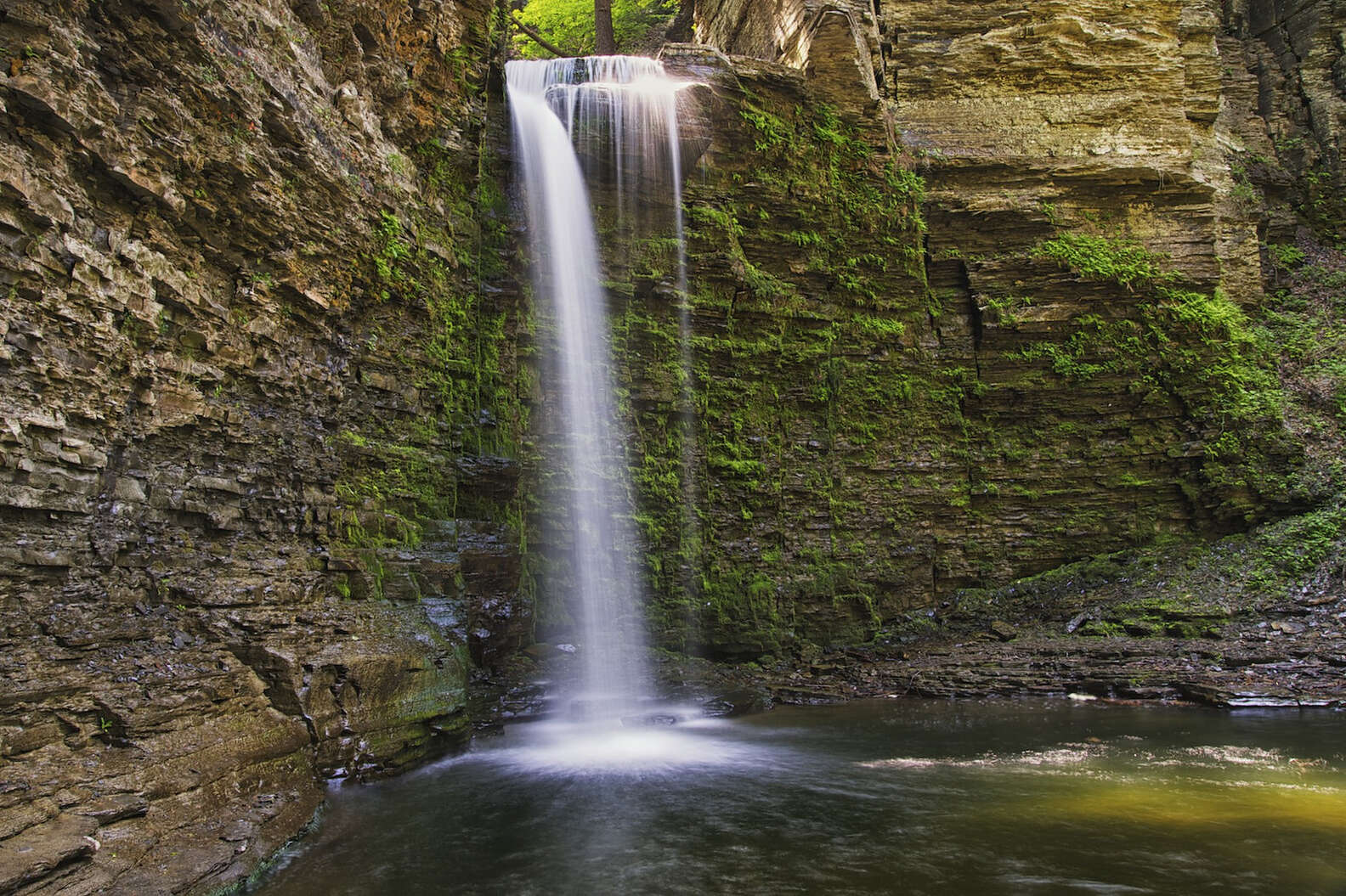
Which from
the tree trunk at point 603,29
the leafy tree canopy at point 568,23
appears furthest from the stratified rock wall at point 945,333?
the leafy tree canopy at point 568,23

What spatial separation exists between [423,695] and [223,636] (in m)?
2.01

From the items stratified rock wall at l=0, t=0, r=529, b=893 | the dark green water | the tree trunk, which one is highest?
the tree trunk

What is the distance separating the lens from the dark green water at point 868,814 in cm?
473

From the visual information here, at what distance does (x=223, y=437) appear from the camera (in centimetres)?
706

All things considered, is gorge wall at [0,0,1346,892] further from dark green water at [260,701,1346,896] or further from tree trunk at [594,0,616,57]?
tree trunk at [594,0,616,57]

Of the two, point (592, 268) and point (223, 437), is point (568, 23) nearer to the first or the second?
point (592, 268)

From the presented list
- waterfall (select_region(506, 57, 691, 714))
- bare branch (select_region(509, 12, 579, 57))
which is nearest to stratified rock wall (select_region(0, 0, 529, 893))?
waterfall (select_region(506, 57, 691, 714))

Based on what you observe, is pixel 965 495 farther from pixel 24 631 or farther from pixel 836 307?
pixel 24 631

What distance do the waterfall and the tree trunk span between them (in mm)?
7494

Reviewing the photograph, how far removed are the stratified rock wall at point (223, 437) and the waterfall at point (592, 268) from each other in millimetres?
1585

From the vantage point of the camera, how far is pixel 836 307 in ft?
45.7

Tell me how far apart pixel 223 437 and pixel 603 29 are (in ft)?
54.8

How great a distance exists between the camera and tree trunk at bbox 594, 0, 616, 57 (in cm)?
1953

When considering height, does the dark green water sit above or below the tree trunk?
below
